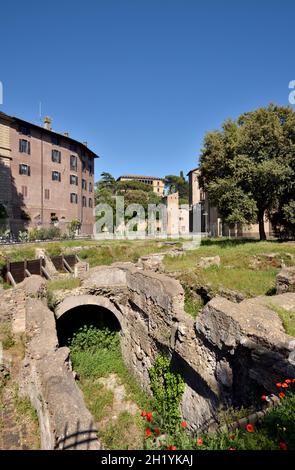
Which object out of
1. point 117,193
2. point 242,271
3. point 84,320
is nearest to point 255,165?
point 242,271

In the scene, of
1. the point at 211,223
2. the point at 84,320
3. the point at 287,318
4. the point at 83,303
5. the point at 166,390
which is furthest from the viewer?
the point at 211,223

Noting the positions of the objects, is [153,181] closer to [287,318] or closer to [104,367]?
[104,367]

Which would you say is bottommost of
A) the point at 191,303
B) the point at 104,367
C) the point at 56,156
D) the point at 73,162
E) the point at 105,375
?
the point at 105,375

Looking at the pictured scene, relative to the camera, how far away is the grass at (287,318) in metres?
5.73

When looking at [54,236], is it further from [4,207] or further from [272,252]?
[272,252]

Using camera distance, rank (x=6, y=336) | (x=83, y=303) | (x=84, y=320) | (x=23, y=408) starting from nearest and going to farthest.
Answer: (x=23, y=408), (x=6, y=336), (x=83, y=303), (x=84, y=320)

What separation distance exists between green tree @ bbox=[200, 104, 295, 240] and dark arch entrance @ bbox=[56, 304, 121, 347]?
12.8 meters

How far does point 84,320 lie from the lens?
13.3 metres

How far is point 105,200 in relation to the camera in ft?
173

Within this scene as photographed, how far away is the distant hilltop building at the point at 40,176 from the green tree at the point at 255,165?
81.2ft

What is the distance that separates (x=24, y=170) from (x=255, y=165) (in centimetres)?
2910

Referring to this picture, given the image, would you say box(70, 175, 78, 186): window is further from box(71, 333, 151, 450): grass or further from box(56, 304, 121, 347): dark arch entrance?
box(71, 333, 151, 450): grass
